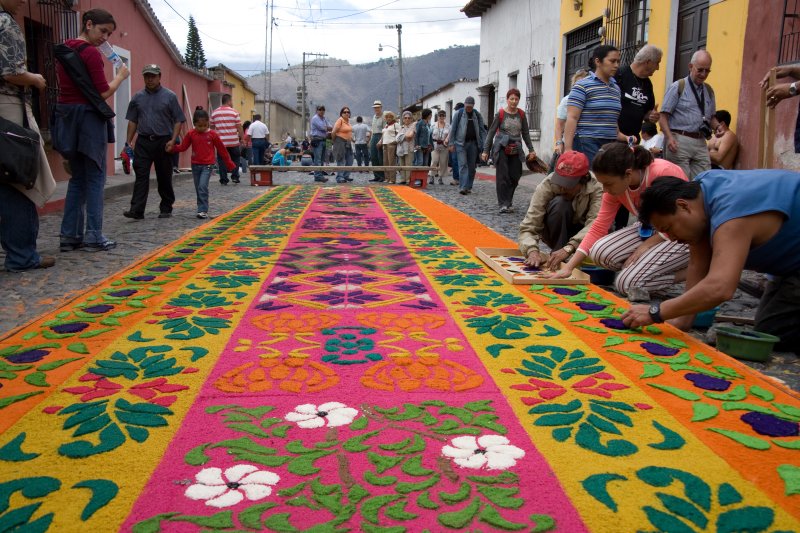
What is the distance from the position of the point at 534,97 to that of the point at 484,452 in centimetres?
1559

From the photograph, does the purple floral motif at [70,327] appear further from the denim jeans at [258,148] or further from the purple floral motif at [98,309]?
the denim jeans at [258,148]

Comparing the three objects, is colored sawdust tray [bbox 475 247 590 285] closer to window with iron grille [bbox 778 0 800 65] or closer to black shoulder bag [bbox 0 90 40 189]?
black shoulder bag [bbox 0 90 40 189]

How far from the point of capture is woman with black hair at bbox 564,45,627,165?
17.4 ft

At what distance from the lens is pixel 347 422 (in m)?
2.12

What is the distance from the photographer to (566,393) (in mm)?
2381

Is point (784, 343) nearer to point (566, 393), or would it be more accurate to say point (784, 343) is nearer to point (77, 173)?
point (566, 393)

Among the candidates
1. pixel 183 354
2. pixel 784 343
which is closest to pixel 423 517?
pixel 183 354

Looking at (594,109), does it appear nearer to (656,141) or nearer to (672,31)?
(656,141)

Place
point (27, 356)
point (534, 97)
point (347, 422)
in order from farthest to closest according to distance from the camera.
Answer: point (534, 97), point (27, 356), point (347, 422)

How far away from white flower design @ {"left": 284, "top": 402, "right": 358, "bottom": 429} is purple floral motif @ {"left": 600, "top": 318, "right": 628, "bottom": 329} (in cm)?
159

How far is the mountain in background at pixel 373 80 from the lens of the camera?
105 metres

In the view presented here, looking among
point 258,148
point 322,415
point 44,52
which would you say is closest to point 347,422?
point 322,415

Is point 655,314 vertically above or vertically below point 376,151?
below

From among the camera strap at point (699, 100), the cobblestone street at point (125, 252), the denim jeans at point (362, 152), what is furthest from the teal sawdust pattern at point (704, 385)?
the denim jeans at point (362, 152)
